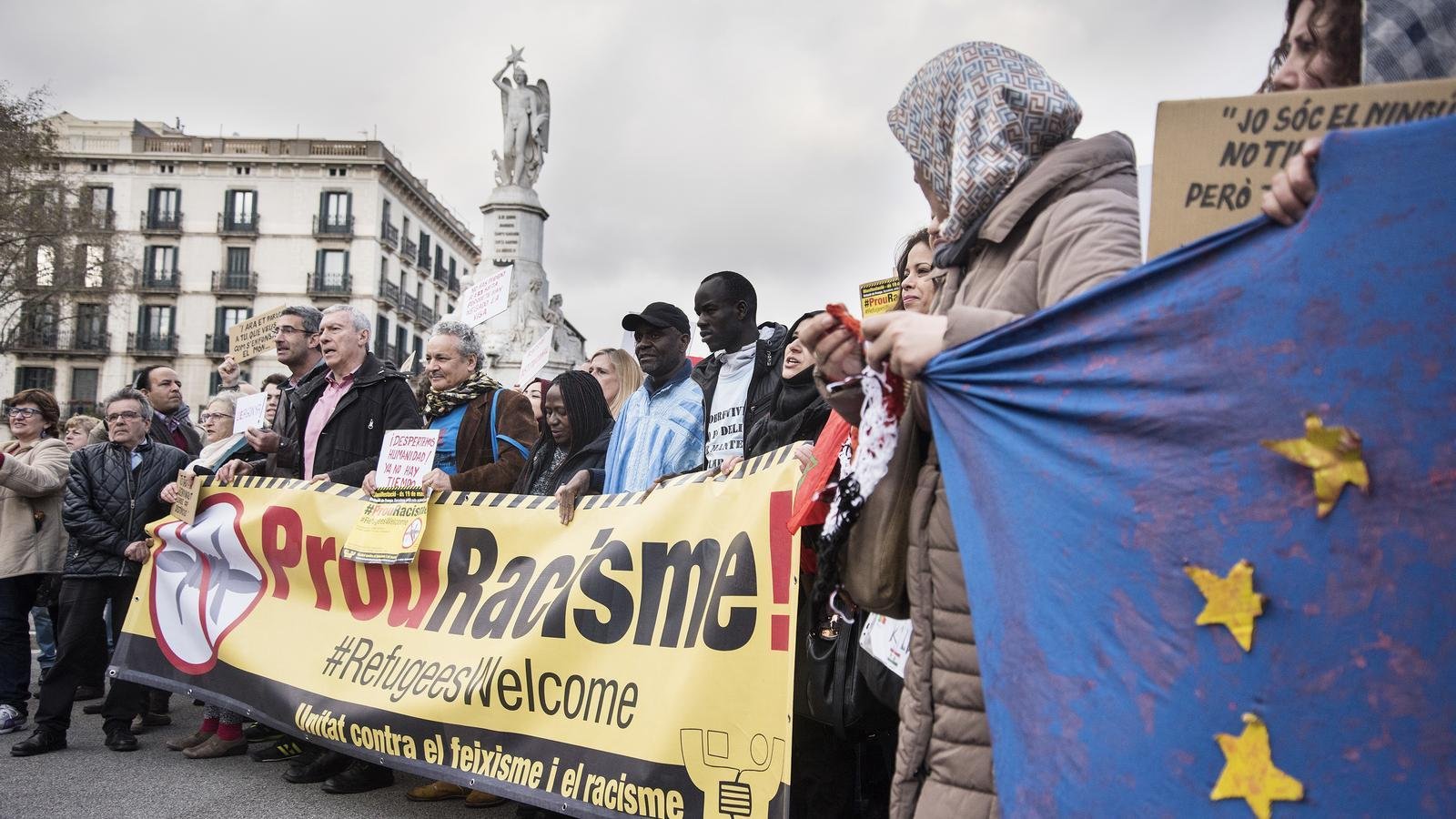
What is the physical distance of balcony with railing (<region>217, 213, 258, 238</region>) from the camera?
177 feet

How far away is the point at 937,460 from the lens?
1.98 m

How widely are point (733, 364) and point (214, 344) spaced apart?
54124 mm

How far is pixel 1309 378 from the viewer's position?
131 cm

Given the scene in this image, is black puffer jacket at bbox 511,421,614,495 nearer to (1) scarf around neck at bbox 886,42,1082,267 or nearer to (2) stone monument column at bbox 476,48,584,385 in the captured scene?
(1) scarf around neck at bbox 886,42,1082,267

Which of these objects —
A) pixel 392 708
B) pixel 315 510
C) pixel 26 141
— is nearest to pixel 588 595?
pixel 392 708

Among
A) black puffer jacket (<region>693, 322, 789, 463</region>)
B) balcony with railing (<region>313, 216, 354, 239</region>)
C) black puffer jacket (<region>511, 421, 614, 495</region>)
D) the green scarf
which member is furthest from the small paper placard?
balcony with railing (<region>313, 216, 354, 239</region>)

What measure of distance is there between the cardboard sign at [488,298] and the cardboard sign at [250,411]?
5.38 feet

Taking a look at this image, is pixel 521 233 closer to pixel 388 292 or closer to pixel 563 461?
pixel 563 461

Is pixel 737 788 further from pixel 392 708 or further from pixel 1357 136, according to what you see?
pixel 1357 136

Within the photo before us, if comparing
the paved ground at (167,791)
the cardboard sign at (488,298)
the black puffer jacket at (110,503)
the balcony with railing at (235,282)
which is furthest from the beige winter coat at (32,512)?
the balcony with railing at (235,282)

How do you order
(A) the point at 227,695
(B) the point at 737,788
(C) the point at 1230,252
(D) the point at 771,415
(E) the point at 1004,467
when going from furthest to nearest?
(A) the point at 227,695, (D) the point at 771,415, (B) the point at 737,788, (E) the point at 1004,467, (C) the point at 1230,252

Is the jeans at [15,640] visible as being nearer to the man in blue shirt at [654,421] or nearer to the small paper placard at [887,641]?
the man in blue shirt at [654,421]

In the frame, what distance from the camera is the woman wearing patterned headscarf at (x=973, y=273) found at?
179cm

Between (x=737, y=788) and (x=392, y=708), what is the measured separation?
183cm
